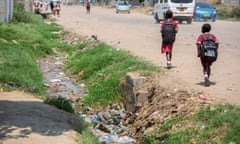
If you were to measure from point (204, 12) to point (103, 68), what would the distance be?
2179 cm

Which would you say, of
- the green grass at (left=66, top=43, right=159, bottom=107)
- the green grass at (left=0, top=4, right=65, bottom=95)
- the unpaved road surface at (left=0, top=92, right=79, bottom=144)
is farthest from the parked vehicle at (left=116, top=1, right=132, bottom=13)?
the unpaved road surface at (left=0, top=92, right=79, bottom=144)

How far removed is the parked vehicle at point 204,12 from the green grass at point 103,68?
61.7 ft

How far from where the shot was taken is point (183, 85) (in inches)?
340

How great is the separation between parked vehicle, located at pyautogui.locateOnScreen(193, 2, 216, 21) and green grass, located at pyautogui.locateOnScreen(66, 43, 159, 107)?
1880cm

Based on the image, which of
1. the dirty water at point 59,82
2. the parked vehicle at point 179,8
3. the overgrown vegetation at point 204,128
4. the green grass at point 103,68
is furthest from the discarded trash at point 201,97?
the parked vehicle at point 179,8

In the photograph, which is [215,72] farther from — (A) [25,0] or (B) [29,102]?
(A) [25,0]

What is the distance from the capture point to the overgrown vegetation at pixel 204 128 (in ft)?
19.7

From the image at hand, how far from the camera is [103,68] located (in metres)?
12.5

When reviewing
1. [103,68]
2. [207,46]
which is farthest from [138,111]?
[103,68]

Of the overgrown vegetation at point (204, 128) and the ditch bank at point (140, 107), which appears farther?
the ditch bank at point (140, 107)

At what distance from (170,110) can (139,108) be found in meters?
1.27

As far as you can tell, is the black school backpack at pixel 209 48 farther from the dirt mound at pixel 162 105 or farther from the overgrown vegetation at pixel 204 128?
the overgrown vegetation at pixel 204 128

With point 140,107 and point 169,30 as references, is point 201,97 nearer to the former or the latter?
point 140,107

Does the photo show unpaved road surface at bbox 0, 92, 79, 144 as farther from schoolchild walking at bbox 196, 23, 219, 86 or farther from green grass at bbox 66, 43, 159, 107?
schoolchild walking at bbox 196, 23, 219, 86
